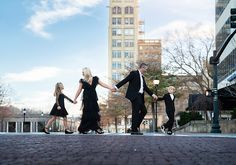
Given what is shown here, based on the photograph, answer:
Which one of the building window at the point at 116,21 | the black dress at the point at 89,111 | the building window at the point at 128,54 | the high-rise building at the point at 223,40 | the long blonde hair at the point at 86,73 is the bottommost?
the black dress at the point at 89,111

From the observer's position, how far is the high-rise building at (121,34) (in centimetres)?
14712

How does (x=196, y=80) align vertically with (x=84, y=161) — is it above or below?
above

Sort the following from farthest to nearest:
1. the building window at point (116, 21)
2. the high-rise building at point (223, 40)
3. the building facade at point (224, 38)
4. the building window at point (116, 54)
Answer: the building window at point (116, 21)
the building window at point (116, 54)
the building facade at point (224, 38)
the high-rise building at point (223, 40)

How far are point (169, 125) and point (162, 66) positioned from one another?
3116 cm

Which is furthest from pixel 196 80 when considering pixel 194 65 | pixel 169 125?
pixel 169 125

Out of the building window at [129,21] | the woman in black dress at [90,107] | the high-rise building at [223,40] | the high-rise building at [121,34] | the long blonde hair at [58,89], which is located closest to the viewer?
the woman in black dress at [90,107]

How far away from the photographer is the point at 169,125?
1930 cm

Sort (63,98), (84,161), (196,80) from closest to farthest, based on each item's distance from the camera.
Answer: (84,161) < (63,98) < (196,80)

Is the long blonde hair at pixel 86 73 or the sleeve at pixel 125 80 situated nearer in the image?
the sleeve at pixel 125 80

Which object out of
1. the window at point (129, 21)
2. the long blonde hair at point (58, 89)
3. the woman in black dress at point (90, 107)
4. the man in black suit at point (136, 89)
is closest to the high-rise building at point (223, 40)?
the long blonde hair at point (58, 89)

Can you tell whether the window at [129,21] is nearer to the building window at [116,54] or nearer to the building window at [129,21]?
the building window at [129,21]

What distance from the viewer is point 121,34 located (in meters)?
150

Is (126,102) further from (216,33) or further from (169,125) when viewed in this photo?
(169,125)

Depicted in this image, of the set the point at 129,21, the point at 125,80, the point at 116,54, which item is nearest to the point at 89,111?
the point at 125,80
